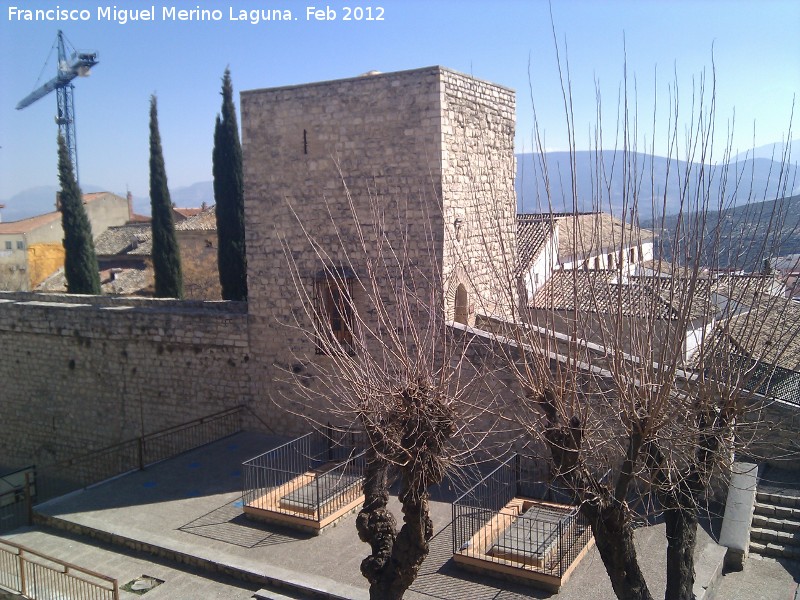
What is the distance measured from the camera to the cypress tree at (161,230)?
22.5 meters

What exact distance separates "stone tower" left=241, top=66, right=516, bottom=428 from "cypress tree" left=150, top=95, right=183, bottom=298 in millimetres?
9988

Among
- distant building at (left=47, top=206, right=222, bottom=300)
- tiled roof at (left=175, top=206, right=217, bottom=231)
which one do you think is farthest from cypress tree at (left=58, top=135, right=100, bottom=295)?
tiled roof at (left=175, top=206, right=217, bottom=231)

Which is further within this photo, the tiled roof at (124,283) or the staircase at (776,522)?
the tiled roof at (124,283)

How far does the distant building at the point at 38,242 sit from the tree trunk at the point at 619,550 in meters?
32.1

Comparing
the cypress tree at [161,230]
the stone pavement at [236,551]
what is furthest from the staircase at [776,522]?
the cypress tree at [161,230]

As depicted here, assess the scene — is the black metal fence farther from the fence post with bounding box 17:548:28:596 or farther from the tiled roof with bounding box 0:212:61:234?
the tiled roof with bounding box 0:212:61:234

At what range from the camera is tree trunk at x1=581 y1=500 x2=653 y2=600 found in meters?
6.11

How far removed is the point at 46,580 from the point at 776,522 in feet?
33.7

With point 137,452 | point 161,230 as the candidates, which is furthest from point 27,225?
point 137,452

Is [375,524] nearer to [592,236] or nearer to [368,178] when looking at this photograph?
[592,236]

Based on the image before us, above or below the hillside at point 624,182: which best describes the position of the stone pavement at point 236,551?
below

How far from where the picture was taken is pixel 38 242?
122ft

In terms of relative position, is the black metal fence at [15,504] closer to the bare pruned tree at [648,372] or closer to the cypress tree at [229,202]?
the cypress tree at [229,202]

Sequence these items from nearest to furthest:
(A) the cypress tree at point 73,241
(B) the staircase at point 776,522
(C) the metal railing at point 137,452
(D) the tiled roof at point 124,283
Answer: (B) the staircase at point 776,522
(C) the metal railing at point 137,452
(A) the cypress tree at point 73,241
(D) the tiled roof at point 124,283
